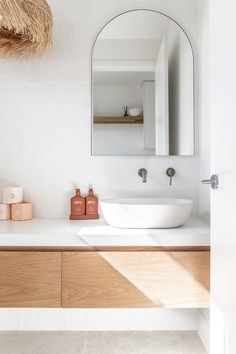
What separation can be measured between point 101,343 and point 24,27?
5.82ft

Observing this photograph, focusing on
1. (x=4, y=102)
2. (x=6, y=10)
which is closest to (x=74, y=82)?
(x=4, y=102)

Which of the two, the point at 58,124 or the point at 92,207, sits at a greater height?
the point at 58,124

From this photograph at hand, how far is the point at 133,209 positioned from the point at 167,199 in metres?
0.46

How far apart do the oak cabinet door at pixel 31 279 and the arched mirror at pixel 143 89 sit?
0.82 m

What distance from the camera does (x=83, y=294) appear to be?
1.55 m

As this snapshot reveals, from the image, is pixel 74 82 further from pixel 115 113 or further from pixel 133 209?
pixel 133 209

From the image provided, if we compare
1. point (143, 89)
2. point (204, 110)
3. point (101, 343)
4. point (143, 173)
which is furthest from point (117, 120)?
point (101, 343)

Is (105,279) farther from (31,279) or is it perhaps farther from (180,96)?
(180,96)

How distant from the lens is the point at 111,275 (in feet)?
5.08

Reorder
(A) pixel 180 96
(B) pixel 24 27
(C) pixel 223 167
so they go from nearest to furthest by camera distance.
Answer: (C) pixel 223 167, (B) pixel 24 27, (A) pixel 180 96

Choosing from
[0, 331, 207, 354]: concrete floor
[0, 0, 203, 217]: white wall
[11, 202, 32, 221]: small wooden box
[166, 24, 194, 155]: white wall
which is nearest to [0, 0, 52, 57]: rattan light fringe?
[0, 0, 203, 217]: white wall

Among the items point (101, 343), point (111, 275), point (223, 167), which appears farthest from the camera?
point (101, 343)

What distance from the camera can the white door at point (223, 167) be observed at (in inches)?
46.4

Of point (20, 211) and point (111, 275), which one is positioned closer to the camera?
point (111, 275)
